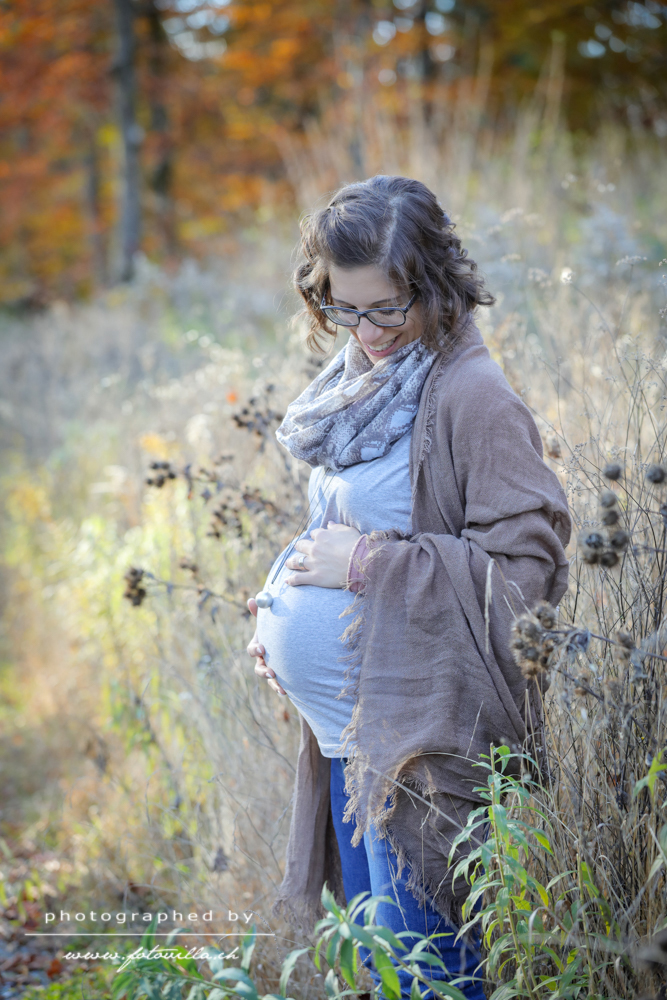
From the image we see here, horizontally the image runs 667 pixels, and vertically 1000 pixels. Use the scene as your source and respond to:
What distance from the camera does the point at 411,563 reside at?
1514mm

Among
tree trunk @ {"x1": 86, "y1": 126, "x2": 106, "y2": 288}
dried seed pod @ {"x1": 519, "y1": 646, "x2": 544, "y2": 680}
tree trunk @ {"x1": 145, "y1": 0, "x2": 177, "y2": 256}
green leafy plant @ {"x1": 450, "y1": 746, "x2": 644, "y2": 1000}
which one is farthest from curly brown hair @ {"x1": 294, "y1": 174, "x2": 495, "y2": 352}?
tree trunk @ {"x1": 86, "y1": 126, "x2": 106, "y2": 288}

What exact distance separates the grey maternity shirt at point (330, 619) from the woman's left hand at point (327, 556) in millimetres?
28

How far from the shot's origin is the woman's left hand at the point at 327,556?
1623 mm

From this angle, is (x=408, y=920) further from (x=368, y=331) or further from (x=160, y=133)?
(x=160, y=133)

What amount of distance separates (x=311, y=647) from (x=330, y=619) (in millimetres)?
73

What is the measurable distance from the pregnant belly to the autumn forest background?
460mm

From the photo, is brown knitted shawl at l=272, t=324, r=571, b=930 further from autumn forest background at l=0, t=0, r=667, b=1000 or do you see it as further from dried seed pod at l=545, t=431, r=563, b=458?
dried seed pod at l=545, t=431, r=563, b=458

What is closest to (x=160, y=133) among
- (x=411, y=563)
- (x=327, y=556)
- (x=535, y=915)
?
(x=327, y=556)

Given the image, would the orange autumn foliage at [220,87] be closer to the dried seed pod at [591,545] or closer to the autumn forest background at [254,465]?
the autumn forest background at [254,465]

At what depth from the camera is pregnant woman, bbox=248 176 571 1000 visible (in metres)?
1.49

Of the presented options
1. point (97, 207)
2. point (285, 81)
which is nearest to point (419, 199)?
point (285, 81)

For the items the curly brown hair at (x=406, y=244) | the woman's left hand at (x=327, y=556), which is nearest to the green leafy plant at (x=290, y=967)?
the woman's left hand at (x=327, y=556)

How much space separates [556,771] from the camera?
1604 mm

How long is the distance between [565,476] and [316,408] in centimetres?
73
